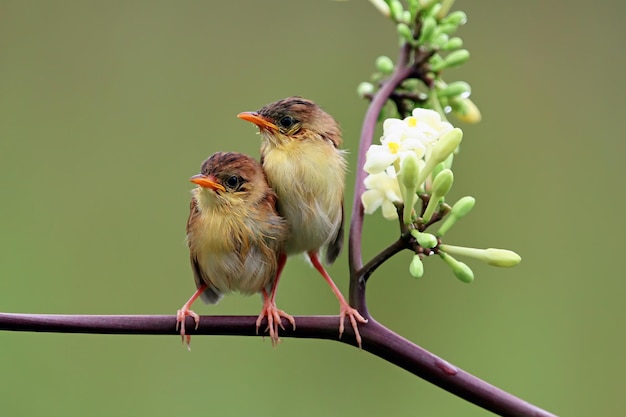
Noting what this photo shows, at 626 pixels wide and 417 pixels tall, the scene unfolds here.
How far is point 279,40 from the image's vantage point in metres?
4.27

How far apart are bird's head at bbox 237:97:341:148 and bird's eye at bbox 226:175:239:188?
12 centimetres

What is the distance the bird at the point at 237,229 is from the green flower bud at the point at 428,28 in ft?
1.58

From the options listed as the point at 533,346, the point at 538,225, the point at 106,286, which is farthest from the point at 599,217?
the point at 106,286

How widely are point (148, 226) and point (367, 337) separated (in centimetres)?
241

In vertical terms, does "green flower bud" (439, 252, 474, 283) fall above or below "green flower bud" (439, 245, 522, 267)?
below

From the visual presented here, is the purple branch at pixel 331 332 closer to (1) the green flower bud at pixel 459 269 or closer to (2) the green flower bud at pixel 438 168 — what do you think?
(1) the green flower bud at pixel 459 269

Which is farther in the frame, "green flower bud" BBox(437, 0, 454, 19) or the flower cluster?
"green flower bud" BBox(437, 0, 454, 19)

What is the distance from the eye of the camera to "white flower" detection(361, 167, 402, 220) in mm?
1630

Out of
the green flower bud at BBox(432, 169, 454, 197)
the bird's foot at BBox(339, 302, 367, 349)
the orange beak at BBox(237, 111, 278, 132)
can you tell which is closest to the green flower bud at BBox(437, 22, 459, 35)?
the orange beak at BBox(237, 111, 278, 132)

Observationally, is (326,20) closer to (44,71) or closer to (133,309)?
(44,71)

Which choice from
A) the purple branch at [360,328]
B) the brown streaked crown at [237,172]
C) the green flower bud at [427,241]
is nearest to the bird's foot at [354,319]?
the purple branch at [360,328]

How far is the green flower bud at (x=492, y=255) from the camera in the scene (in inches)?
62.0

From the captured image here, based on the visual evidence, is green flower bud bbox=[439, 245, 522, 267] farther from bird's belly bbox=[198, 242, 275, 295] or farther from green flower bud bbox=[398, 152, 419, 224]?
bird's belly bbox=[198, 242, 275, 295]

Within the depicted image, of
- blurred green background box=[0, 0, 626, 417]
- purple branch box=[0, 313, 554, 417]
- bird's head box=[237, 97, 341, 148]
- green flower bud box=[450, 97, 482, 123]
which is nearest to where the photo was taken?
purple branch box=[0, 313, 554, 417]
